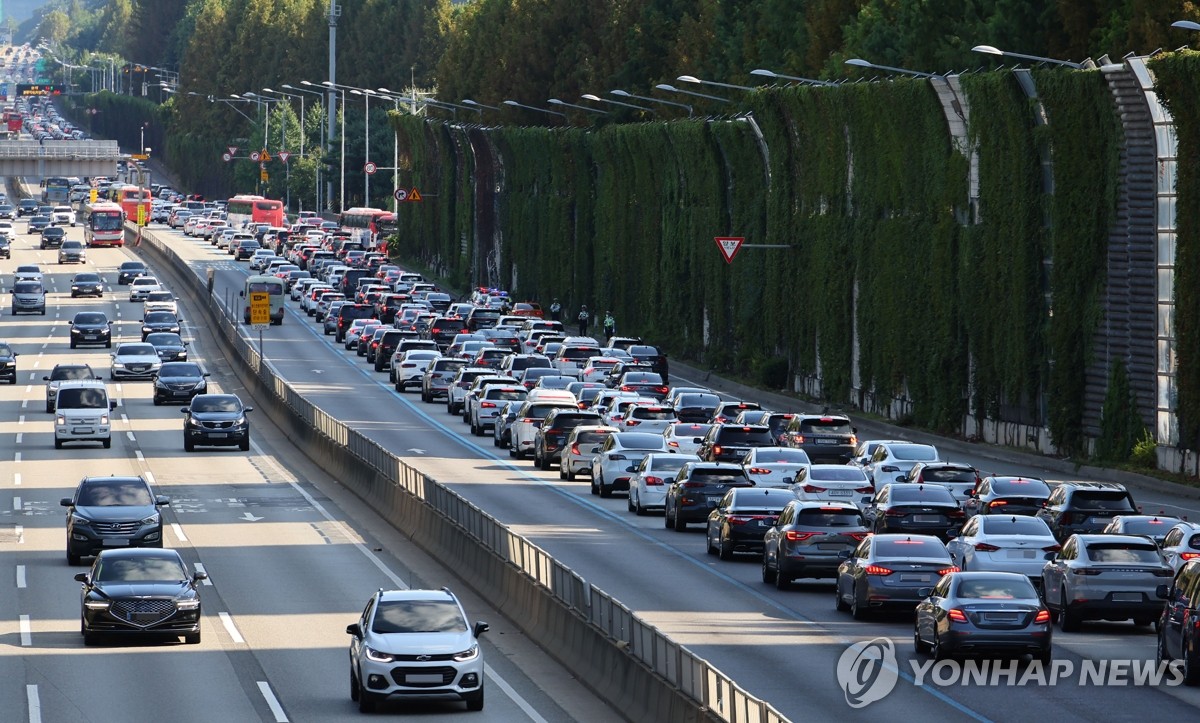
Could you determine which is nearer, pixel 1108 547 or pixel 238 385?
pixel 1108 547

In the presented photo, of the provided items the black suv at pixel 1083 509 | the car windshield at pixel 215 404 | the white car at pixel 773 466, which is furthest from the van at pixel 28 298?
the black suv at pixel 1083 509

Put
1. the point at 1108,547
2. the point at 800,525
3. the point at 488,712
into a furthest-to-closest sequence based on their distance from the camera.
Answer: the point at 800,525, the point at 1108,547, the point at 488,712

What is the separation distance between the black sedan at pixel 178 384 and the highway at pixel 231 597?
5.45 metres

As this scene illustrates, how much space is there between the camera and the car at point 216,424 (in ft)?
204

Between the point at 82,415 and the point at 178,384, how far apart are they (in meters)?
12.6

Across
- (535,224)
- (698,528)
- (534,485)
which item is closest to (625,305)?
(535,224)

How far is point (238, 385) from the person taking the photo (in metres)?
81.4

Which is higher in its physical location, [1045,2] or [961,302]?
[1045,2]

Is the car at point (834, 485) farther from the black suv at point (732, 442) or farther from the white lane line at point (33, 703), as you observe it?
the white lane line at point (33, 703)

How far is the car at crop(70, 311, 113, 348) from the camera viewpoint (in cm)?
9475

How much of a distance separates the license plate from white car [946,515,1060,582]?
10.6 metres

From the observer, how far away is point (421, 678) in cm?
2598

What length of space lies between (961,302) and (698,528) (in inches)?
1008

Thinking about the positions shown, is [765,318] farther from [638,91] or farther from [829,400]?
[638,91]
